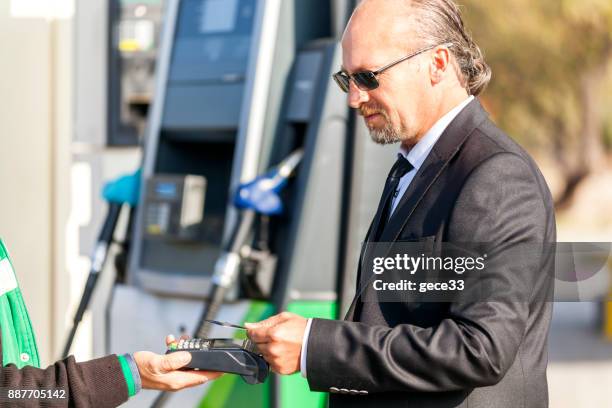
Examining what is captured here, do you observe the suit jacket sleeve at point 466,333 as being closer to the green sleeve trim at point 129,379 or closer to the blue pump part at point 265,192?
the green sleeve trim at point 129,379

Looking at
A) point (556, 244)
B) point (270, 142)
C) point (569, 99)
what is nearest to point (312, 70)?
point (270, 142)

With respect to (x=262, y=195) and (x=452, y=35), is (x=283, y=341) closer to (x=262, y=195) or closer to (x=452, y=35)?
(x=452, y=35)

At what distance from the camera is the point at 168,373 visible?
248cm

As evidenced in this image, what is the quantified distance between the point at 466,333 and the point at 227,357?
1.70 feet

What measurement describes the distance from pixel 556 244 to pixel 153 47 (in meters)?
3.46

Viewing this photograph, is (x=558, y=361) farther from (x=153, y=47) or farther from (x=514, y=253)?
(x=514, y=253)

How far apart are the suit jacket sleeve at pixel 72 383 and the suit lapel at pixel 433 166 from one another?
0.65 m

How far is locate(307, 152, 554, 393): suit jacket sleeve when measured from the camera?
2.14 m

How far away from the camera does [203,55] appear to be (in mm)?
4754

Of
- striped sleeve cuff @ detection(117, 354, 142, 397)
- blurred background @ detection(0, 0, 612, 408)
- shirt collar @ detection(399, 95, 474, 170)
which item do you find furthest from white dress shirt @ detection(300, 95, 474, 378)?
blurred background @ detection(0, 0, 612, 408)

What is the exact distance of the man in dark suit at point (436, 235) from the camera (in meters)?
2.16

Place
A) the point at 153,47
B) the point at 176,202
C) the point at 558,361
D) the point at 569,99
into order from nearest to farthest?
the point at 176,202, the point at 153,47, the point at 558,361, the point at 569,99

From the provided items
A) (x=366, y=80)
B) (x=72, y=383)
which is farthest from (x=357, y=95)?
(x=72, y=383)

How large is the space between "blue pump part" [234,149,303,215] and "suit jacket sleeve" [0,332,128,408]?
5.89ft
